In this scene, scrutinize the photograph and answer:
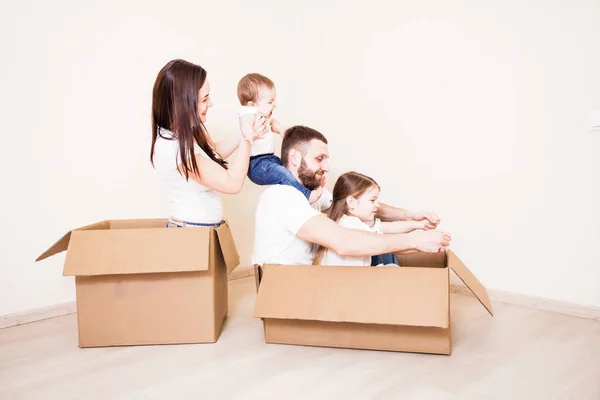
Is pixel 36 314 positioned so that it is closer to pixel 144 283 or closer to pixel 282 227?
pixel 144 283

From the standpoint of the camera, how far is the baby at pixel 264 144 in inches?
77.5

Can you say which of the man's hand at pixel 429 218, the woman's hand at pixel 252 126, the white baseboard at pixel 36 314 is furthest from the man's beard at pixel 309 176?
the white baseboard at pixel 36 314

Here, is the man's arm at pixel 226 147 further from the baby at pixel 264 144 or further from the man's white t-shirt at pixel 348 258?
the man's white t-shirt at pixel 348 258

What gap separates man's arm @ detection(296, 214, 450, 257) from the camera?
1.62 meters

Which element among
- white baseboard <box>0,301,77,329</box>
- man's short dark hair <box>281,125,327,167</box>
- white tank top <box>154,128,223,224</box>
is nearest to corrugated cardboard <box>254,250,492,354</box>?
white tank top <box>154,128,223,224</box>

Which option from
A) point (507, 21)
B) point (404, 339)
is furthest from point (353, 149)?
point (404, 339)

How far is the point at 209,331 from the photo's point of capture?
1735mm

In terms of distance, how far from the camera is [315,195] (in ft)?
6.58

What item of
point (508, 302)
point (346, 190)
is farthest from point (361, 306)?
point (508, 302)

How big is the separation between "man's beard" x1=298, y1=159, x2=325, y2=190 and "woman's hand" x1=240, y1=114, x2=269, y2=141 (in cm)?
22

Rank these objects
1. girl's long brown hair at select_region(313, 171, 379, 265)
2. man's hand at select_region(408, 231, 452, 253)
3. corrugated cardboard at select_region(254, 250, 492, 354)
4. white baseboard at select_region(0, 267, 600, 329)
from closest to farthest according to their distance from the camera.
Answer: corrugated cardboard at select_region(254, 250, 492, 354) < man's hand at select_region(408, 231, 452, 253) < girl's long brown hair at select_region(313, 171, 379, 265) < white baseboard at select_region(0, 267, 600, 329)

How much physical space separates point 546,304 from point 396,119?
1.13m

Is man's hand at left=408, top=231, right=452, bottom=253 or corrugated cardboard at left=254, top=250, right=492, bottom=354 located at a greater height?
man's hand at left=408, top=231, right=452, bottom=253

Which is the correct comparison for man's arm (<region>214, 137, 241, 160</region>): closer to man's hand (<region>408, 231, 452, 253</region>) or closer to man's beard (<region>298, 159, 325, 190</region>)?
man's beard (<region>298, 159, 325, 190</region>)
